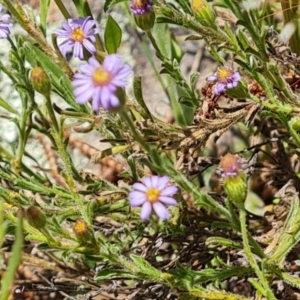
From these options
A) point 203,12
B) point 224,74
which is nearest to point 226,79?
point 224,74

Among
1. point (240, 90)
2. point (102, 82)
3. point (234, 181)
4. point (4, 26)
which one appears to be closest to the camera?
point (102, 82)

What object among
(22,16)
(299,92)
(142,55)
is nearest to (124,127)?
(22,16)

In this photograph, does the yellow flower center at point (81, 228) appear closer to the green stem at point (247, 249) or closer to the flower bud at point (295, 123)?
the green stem at point (247, 249)

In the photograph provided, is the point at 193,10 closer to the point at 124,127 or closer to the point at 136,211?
the point at 124,127

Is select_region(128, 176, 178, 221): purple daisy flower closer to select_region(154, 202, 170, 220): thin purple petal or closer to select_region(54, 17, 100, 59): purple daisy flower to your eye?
select_region(154, 202, 170, 220): thin purple petal

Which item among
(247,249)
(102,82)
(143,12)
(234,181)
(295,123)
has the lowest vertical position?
(247,249)

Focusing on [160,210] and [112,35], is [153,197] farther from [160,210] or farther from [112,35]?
[112,35]
